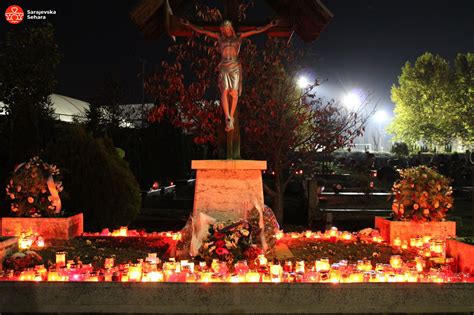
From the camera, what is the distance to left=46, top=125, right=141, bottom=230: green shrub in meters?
11.2

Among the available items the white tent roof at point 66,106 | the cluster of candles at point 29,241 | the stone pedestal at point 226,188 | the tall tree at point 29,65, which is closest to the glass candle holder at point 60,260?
the cluster of candles at point 29,241

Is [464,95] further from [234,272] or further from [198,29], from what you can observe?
[234,272]

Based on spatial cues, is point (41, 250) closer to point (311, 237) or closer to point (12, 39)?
point (311, 237)

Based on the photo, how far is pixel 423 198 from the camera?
891cm

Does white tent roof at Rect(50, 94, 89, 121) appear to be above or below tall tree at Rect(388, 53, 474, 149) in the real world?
below

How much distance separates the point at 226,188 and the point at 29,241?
296 cm

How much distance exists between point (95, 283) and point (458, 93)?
69.0 m

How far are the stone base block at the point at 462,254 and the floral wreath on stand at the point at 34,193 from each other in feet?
20.1

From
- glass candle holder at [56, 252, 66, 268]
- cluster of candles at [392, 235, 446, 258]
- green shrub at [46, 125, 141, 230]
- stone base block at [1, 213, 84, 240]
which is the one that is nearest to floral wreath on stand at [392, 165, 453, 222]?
cluster of candles at [392, 235, 446, 258]

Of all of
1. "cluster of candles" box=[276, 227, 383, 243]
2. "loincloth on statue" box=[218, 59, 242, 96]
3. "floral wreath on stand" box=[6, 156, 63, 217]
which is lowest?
"cluster of candles" box=[276, 227, 383, 243]

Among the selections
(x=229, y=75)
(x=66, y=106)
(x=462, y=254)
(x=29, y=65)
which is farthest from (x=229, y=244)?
(x=66, y=106)

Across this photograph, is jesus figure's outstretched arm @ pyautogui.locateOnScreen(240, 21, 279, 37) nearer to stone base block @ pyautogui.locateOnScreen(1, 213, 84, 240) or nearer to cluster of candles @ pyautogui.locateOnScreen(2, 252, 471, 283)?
cluster of candles @ pyautogui.locateOnScreen(2, 252, 471, 283)

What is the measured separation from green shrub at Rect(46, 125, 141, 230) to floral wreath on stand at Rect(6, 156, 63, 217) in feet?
5.74

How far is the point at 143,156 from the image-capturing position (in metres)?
24.5
